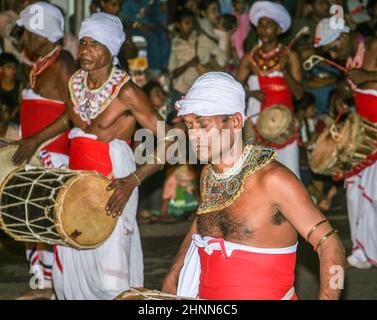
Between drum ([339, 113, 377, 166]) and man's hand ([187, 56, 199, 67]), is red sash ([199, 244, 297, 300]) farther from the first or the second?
man's hand ([187, 56, 199, 67])

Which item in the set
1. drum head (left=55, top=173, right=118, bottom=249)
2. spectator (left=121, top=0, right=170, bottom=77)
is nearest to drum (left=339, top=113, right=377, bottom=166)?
drum head (left=55, top=173, right=118, bottom=249)

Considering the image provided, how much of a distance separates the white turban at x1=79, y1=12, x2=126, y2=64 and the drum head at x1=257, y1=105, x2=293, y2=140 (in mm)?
3021

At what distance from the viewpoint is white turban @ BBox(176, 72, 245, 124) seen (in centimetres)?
426

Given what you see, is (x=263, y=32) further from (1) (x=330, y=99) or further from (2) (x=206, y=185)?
(2) (x=206, y=185)

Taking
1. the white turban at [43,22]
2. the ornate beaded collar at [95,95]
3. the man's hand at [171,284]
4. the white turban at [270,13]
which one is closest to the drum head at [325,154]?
the white turban at [270,13]

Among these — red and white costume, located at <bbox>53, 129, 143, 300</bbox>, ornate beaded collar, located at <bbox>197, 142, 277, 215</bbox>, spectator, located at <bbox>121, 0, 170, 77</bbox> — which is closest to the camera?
ornate beaded collar, located at <bbox>197, 142, 277, 215</bbox>

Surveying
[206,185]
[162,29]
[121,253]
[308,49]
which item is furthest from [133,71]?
[206,185]

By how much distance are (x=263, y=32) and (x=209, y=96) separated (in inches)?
211

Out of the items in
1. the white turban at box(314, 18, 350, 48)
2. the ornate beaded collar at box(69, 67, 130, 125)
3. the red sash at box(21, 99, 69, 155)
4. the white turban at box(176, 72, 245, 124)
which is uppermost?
the white turban at box(314, 18, 350, 48)

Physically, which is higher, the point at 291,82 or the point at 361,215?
the point at 291,82

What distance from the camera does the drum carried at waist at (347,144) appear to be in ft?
25.5

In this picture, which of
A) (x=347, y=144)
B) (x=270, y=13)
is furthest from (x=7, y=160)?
(x=270, y=13)

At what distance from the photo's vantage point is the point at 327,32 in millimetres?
8305

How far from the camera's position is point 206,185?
14.7ft
